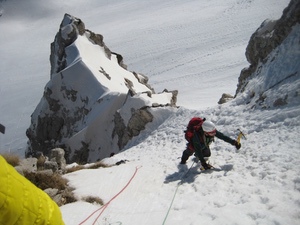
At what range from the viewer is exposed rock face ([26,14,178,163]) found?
21.9 meters

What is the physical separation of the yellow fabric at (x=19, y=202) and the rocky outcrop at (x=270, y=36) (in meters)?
12.8

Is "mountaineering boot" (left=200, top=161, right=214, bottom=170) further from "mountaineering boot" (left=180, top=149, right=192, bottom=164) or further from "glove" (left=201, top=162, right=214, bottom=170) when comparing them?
"mountaineering boot" (left=180, top=149, right=192, bottom=164)

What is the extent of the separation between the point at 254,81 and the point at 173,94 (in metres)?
15.4

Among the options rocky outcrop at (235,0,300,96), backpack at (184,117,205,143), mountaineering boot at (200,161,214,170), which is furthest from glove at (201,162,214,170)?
rocky outcrop at (235,0,300,96)

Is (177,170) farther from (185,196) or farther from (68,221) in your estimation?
(68,221)

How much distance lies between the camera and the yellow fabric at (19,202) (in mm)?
2863

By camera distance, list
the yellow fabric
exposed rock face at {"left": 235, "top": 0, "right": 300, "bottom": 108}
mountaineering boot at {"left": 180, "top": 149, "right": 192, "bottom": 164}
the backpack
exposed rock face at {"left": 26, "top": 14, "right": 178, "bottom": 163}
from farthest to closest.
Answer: exposed rock face at {"left": 26, "top": 14, "right": 178, "bottom": 163} < exposed rock face at {"left": 235, "top": 0, "right": 300, "bottom": 108} < mountaineering boot at {"left": 180, "top": 149, "right": 192, "bottom": 164} < the backpack < the yellow fabric

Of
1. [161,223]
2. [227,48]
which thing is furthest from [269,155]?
[227,48]

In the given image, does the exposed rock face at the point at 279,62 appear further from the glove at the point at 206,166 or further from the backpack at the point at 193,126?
the glove at the point at 206,166

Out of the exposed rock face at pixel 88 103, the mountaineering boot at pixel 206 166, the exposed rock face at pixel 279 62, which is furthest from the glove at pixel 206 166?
the exposed rock face at pixel 88 103

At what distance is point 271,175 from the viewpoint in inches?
269

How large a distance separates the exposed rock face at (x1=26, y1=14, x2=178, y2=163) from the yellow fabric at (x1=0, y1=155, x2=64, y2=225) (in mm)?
15618

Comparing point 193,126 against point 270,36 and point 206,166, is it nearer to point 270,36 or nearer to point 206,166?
point 206,166

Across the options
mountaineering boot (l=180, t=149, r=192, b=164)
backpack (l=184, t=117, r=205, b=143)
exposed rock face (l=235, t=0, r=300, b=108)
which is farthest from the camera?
exposed rock face (l=235, t=0, r=300, b=108)
